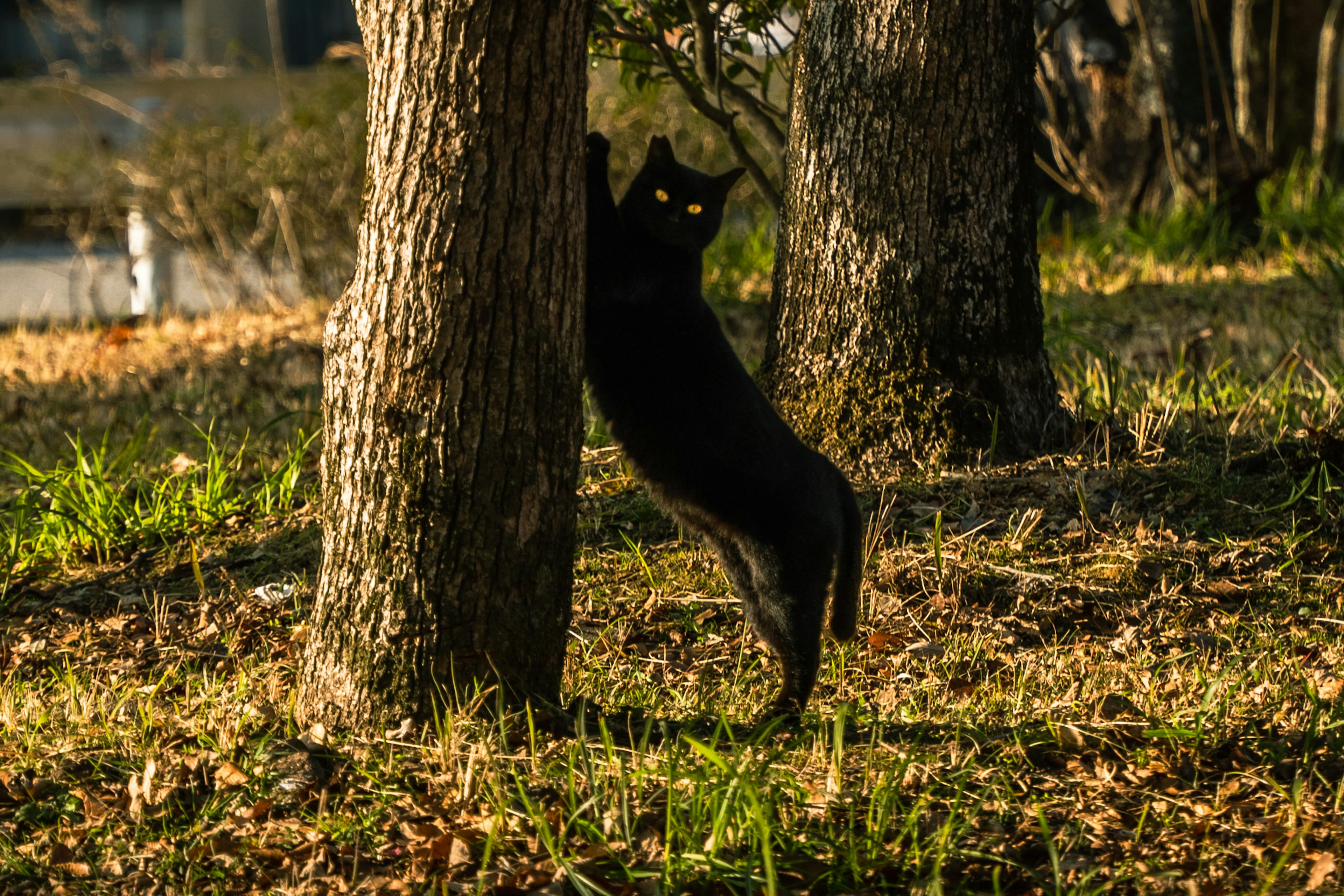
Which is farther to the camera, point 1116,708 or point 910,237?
point 910,237

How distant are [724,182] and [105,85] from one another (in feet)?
48.3

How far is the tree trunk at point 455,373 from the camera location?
2.33 metres

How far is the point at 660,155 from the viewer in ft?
11.4

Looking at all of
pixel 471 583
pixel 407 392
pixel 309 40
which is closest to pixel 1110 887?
pixel 471 583

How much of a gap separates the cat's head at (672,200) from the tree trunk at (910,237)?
534mm

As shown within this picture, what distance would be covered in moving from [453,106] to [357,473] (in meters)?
0.85

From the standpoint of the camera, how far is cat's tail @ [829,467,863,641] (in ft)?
10.7

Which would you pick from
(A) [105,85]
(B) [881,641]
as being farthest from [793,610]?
(A) [105,85]

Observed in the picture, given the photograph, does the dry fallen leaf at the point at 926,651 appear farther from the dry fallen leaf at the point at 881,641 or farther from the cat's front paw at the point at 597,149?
the cat's front paw at the point at 597,149

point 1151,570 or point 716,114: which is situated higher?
point 716,114

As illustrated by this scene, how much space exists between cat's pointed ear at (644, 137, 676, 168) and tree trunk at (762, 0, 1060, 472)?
0.71 metres

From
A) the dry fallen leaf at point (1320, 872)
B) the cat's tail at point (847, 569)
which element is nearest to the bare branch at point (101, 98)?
the cat's tail at point (847, 569)

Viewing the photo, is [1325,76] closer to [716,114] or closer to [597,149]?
[716,114]

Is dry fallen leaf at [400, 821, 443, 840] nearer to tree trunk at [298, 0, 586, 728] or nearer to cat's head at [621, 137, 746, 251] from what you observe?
tree trunk at [298, 0, 586, 728]
